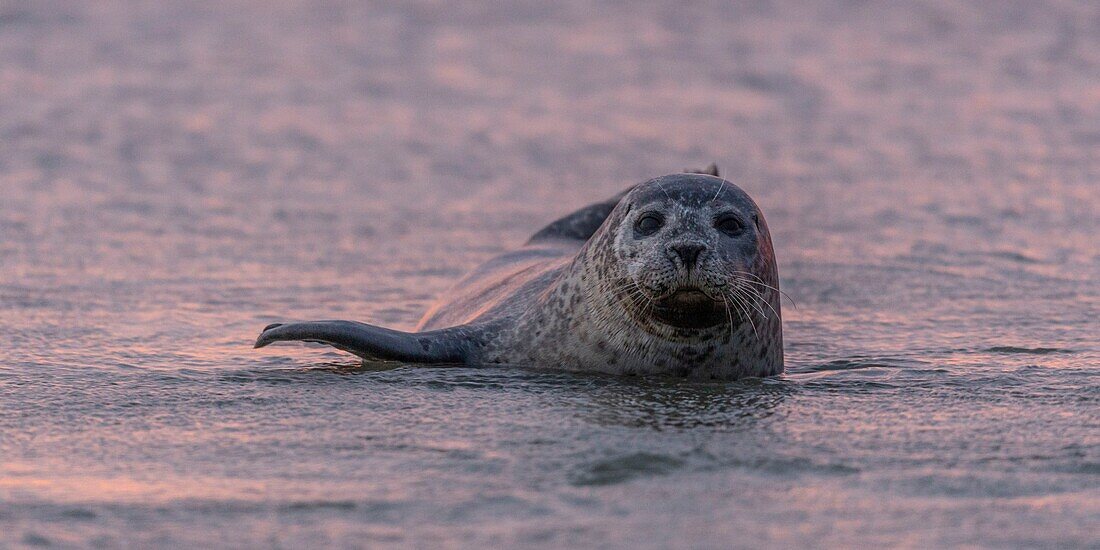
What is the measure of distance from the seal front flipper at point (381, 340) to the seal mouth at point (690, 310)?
88cm

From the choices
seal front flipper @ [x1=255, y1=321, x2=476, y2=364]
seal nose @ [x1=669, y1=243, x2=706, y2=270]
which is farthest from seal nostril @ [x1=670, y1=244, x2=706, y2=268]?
seal front flipper @ [x1=255, y1=321, x2=476, y2=364]

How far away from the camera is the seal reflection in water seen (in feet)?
19.7

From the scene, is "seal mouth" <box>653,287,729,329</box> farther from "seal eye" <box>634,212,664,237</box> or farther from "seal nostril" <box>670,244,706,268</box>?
"seal eye" <box>634,212,664,237</box>

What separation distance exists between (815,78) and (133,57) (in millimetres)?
6738

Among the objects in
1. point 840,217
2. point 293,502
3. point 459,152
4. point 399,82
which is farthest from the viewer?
point 399,82

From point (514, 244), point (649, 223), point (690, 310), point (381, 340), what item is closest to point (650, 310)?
point (690, 310)

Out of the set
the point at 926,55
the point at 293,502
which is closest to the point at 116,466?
the point at 293,502

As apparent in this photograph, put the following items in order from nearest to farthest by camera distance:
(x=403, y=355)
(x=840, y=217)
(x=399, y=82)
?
(x=403, y=355), (x=840, y=217), (x=399, y=82)

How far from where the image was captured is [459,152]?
43.2 feet

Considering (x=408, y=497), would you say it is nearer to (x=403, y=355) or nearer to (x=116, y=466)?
(x=116, y=466)

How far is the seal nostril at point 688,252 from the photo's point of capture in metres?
5.88

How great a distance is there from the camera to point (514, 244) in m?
10.1

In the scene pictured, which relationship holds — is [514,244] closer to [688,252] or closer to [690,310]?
[690,310]

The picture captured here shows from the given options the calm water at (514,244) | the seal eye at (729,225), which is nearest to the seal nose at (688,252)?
the seal eye at (729,225)
